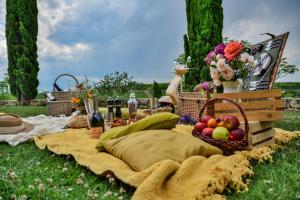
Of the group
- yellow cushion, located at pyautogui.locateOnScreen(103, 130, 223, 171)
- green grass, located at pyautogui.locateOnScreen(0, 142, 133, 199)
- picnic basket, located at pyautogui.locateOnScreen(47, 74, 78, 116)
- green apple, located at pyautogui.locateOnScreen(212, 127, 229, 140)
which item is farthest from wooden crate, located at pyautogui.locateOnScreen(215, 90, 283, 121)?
picnic basket, located at pyautogui.locateOnScreen(47, 74, 78, 116)

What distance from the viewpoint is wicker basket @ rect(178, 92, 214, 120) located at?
5438mm

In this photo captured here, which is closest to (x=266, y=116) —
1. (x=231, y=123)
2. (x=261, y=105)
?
(x=261, y=105)

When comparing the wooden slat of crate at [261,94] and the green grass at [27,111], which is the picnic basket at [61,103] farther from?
the wooden slat of crate at [261,94]

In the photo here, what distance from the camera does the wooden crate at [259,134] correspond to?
128 inches

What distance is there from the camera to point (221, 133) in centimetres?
309

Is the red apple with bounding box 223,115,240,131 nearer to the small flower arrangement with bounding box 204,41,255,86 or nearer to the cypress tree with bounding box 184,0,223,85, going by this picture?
the small flower arrangement with bounding box 204,41,255,86

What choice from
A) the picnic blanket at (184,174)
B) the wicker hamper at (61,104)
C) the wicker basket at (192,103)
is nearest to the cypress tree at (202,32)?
the wicker basket at (192,103)

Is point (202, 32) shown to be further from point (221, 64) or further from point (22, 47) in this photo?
point (22, 47)

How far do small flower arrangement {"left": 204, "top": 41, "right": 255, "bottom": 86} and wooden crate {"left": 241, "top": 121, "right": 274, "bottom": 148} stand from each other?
0.63m

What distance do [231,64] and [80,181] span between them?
2140mm

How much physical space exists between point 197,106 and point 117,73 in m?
4.75

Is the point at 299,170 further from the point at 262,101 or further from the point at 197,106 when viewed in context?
the point at 197,106

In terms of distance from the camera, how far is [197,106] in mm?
5539

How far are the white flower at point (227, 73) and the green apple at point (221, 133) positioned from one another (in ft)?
2.75
